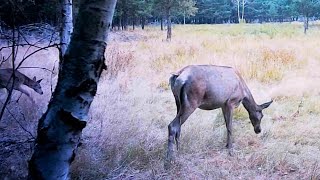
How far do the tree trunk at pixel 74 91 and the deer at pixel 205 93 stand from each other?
284 cm

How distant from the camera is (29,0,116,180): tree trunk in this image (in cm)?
228

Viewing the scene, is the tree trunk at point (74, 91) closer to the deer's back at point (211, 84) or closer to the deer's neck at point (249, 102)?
the deer's back at point (211, 84)

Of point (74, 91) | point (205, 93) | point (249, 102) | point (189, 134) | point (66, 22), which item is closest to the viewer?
point (74, 91)

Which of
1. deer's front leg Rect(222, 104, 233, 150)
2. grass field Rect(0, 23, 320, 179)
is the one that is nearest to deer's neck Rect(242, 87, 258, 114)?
grass field Rect(0, 23, 320, 179)

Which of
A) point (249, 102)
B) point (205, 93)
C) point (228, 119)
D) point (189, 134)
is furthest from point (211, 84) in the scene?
point (249, 102)

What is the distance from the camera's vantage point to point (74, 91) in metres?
2.33

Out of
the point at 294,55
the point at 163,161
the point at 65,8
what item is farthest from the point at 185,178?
the point at 294,55

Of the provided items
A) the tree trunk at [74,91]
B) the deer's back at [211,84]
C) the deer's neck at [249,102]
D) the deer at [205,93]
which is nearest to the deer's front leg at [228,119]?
the deer at [205,93]

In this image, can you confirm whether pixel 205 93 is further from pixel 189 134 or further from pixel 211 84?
pixel 189 134

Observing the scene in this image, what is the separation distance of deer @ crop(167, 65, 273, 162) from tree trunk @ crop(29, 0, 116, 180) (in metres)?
2.84

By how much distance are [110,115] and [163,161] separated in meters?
1.87

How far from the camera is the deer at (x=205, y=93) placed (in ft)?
18.6

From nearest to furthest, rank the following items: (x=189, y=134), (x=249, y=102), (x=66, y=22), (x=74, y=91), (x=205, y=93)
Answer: (x=74, y=91) < (x=66, y=22) < (x=205, y=93) < (x=189, y=134) < (x=249, y=102)

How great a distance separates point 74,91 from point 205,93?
384 centimetres
